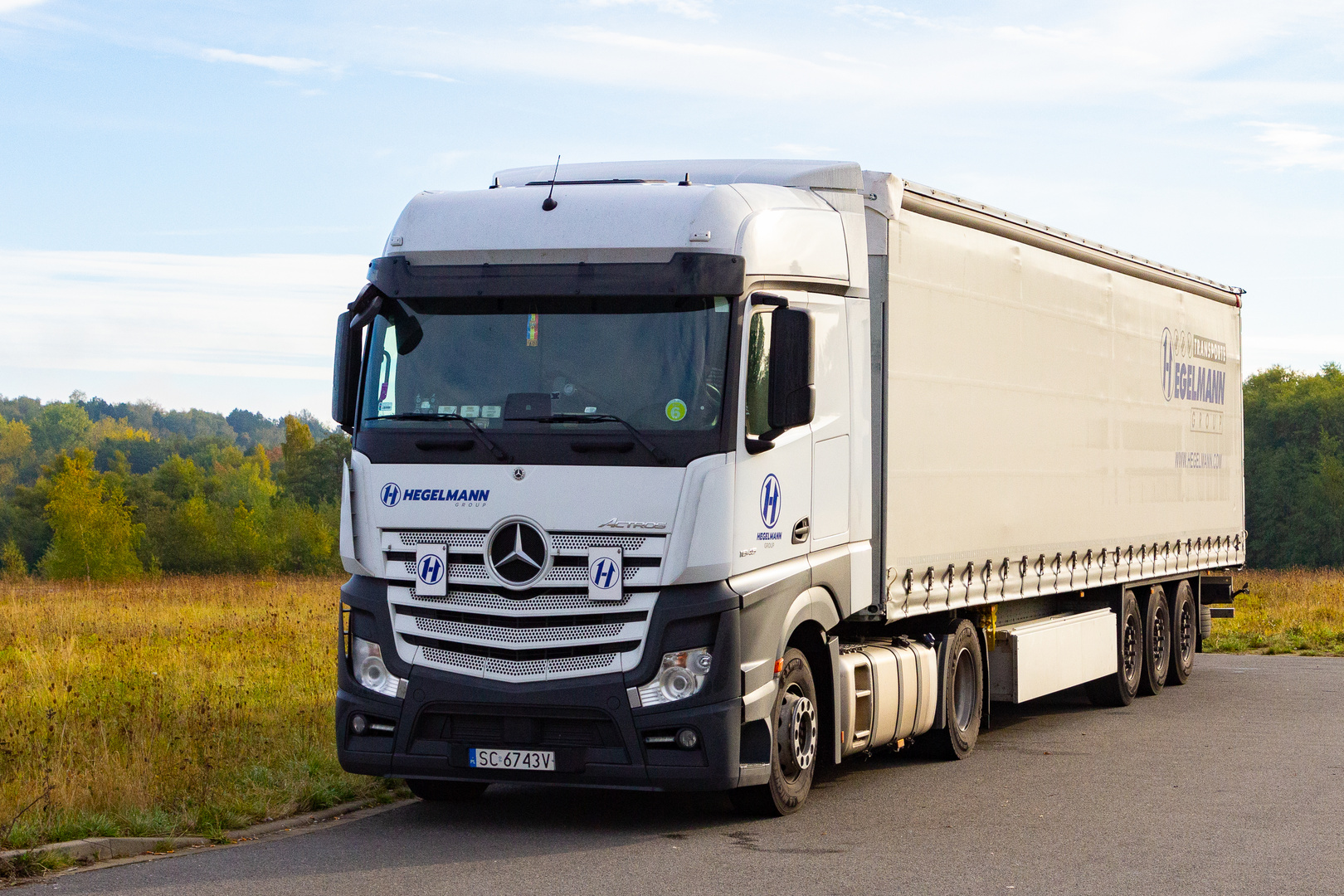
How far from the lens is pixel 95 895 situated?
22.5 feet

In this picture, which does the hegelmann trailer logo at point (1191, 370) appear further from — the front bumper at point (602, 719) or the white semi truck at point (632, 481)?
the front bumper at point (602, 719)

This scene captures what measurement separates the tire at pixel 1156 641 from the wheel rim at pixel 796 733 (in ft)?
25.3

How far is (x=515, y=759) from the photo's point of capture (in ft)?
26.6

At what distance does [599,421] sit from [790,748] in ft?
7.60

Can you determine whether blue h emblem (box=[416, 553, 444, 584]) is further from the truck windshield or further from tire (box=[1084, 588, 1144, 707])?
tire (box=[1084, 588, 1144, 707])

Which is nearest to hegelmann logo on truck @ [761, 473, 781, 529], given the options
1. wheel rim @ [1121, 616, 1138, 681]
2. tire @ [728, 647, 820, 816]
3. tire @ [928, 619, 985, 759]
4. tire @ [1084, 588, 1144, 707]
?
tire @ [728, 647, 820, 816]

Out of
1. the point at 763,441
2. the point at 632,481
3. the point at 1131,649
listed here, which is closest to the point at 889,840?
the point at 763,441

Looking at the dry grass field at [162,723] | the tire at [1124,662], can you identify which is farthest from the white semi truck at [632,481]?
the tire at [1124,662]

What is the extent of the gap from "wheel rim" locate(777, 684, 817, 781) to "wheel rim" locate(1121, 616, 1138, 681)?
6.92 metres

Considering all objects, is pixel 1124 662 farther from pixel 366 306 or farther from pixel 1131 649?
pixel 366 306

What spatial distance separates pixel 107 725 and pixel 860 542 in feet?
17.9

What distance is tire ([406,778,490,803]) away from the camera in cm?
931

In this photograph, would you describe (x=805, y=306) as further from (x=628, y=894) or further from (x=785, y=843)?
(x=628, y=894)

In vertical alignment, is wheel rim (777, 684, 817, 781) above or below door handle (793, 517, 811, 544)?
below
